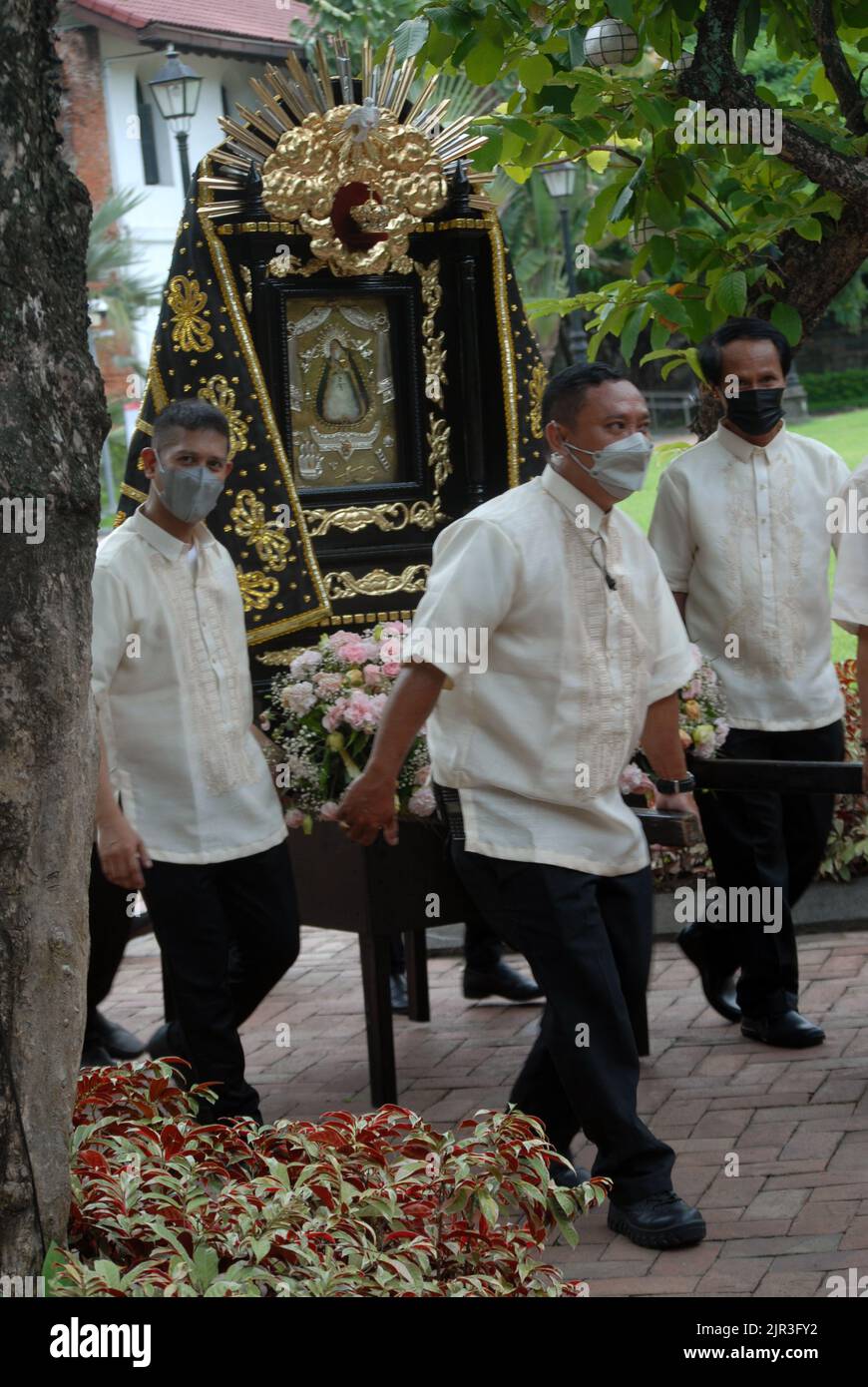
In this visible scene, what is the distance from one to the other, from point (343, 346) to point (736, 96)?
2.30 meters

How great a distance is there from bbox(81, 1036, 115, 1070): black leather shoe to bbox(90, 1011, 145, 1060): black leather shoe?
0.09ft

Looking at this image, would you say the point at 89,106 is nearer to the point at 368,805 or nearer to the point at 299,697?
the point at 299,697

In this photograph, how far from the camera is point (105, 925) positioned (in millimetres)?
6285

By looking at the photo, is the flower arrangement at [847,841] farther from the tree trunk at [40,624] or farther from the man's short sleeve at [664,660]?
the tree trunk at [40,624]

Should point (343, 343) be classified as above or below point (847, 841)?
above

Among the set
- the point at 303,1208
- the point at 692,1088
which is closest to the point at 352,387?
the point at 692,1088

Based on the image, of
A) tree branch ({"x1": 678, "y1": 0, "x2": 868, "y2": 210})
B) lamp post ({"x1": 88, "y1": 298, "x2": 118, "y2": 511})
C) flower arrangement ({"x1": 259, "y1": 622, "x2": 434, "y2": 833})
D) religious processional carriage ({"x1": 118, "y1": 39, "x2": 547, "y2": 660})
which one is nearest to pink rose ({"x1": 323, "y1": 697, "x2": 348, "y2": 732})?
flower arrangement ({"x1": 259, "y1": 622, "x2": 434, "y2": 833})

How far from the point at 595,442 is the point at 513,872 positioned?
1122mm

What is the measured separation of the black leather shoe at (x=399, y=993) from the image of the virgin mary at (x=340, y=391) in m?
2.26

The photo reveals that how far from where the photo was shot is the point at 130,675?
215 inches

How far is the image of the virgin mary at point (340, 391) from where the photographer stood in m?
7.76

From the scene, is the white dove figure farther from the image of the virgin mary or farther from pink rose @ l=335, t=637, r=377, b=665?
pink rose @ l=335, t=637, r=377, b=665

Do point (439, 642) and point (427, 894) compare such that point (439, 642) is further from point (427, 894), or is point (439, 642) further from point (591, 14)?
point (591, 14)
